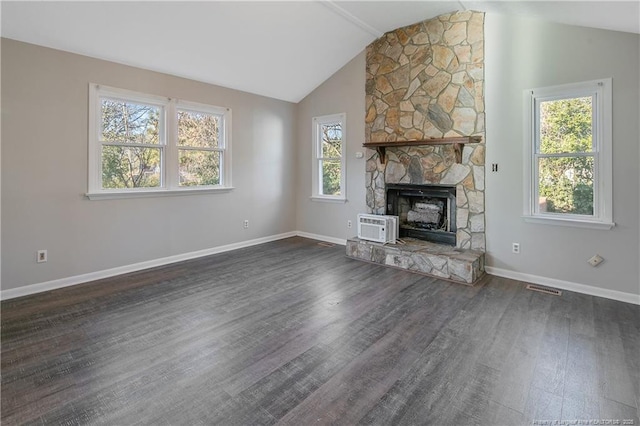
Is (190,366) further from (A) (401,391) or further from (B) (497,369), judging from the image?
(B) (497,369)

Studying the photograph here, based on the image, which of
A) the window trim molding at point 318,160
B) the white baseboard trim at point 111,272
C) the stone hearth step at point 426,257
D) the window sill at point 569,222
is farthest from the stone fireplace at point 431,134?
the white baseboard trim at point 111,272

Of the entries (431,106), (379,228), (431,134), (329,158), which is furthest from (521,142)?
(329,158)

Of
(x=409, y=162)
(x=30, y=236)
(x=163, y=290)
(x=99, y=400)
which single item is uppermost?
(x=409, y=162)

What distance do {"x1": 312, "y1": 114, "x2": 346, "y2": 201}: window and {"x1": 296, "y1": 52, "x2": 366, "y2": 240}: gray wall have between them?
0.11 metres

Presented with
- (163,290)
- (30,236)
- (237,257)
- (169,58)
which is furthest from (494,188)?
(30,236)

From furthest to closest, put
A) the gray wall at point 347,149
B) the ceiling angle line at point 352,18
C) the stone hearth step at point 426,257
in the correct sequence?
the gray wall at point 347,149 < the ceiling angle line at point 352,18 < the stone hearth step at point 426,257

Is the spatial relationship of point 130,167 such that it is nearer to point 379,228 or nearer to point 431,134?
point 379,228

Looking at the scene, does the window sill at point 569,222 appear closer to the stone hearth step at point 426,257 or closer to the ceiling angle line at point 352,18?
the stone hearth step at point 426,257

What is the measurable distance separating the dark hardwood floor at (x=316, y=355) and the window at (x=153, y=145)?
Result: 133 centimetres

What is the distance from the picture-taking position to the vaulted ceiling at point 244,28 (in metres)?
3.16

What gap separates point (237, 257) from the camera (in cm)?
504

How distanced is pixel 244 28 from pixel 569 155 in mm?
4089

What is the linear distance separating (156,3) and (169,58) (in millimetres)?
864

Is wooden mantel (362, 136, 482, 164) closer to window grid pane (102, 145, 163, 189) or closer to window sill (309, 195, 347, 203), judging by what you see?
window sill (309, 195, 347, 203)
